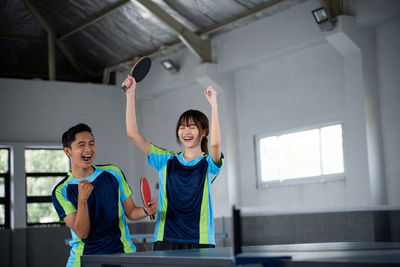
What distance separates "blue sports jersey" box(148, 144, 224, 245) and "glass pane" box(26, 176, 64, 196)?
8553 mm

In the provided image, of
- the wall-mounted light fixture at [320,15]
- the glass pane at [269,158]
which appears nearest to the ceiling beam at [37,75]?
the glass pane at [269,158]

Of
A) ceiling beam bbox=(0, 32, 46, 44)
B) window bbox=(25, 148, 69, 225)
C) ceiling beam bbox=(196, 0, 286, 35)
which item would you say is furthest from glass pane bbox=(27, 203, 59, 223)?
ceiling beam bbox=(196, 0, 286, 35)

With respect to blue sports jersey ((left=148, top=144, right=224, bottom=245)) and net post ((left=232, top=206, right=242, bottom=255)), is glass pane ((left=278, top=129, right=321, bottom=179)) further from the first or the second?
net post ((left=232, top=206, right=242, bottom=255))

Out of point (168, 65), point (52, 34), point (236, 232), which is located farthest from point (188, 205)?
point (52, 34)

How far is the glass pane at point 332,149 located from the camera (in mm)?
8406

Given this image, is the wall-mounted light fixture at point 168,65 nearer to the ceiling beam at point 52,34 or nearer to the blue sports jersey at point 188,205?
the ceiling beam at point 52,34

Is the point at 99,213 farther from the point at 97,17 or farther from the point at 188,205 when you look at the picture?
the point at 97,17

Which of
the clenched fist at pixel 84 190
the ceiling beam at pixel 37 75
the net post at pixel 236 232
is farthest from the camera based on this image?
the ceiling beam at pixel 37 75

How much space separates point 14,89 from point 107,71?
204 cm

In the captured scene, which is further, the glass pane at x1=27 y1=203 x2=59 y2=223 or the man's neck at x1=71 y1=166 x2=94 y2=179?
the glass pane at x1=27 y1=203 x2=59 y2=223

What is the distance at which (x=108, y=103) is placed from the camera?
40.9 ft

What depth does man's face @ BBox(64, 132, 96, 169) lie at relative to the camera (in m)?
3.09

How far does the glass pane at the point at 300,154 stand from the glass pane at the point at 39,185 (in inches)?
189

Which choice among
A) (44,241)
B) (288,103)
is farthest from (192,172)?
(44,241)
